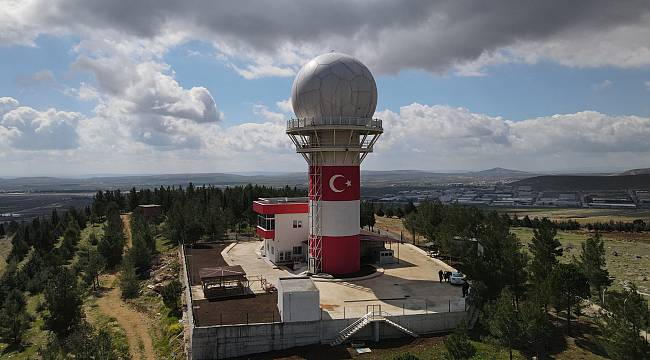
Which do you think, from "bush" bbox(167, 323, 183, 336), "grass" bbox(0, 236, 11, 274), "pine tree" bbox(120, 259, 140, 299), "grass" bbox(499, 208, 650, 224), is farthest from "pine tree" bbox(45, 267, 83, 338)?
"grass" bbox(499, 208, 650, 224)

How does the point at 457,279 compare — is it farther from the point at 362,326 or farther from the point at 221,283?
the point at 221,283

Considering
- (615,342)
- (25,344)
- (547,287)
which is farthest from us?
(25,344)

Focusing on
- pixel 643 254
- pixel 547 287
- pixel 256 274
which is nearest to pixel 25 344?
pixel 256 274

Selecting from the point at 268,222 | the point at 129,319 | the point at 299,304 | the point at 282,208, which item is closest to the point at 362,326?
the point at 299,304

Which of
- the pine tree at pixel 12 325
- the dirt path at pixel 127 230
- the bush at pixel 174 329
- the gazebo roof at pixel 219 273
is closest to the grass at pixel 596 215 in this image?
the dirt path at pixel 127 230

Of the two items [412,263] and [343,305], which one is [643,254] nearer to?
[412,263]
